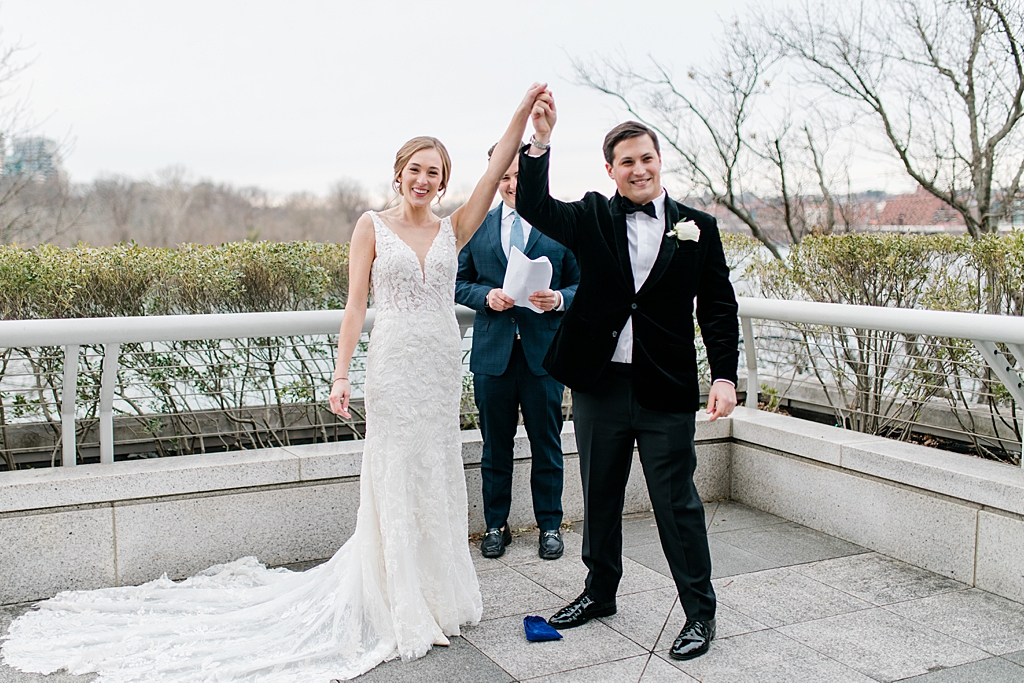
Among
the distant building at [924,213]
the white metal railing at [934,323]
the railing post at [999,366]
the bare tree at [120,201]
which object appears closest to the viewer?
the white metal railing at [934,323]

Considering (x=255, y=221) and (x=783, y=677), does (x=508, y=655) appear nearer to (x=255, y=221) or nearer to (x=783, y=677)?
(x=783, y=677)

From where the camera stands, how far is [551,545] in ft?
15.4

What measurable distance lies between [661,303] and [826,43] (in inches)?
333

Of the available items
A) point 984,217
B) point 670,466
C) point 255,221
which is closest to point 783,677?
point 670,466

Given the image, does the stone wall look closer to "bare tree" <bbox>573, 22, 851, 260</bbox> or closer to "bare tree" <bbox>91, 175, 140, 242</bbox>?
"bare tree" <bbox>573, 22, 851, 260</bbox>

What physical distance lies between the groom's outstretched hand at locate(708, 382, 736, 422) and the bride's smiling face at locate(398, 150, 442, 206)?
1498 mm

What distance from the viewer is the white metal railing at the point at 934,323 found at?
3943 mm

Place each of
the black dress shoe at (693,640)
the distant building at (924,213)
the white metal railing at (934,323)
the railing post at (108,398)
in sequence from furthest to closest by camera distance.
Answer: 1. the distant building at (924,213)
2. the railing post at (108,398)
3. the white metal railing at (934,323)
4. the black dress shoe at (693,640)

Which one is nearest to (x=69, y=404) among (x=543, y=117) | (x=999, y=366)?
(x=543, y=117)

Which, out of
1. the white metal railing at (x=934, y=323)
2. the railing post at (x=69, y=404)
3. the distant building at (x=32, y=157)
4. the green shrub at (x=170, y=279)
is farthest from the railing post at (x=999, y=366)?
the distant building at (x=32, y=157)

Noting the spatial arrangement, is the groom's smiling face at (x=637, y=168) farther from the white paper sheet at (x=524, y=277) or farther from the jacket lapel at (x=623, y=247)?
the white paper sheet at (x=524, y=277)

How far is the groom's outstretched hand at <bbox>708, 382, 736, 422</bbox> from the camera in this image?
3383 mm

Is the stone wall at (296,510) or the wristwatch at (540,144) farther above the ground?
the wristwatch at (540,144)

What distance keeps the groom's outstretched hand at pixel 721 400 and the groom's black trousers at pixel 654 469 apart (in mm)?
146
